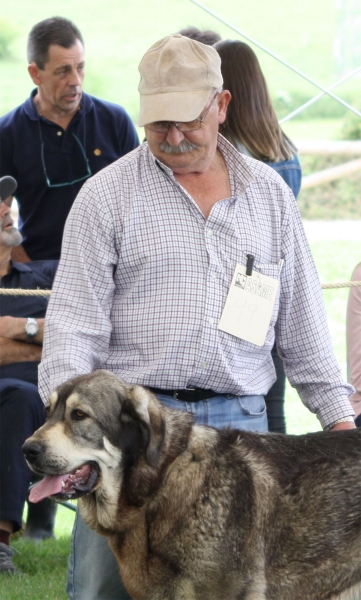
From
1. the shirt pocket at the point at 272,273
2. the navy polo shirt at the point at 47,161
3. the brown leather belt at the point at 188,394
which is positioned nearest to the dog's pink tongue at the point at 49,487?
the brown leather belt at the point at 188,394

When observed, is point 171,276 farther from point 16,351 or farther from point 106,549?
point 16,351

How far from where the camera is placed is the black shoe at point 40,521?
539cm

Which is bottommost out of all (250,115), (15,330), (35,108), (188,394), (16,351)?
(16,351)

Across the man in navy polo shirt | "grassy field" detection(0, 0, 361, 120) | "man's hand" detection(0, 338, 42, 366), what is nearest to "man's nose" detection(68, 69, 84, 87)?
the man in navy polo shirt

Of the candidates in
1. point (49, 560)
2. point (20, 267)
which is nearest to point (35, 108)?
point (20, 267)

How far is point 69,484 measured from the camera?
287cm

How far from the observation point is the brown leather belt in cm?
329

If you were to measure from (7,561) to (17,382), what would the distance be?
3.10 ft

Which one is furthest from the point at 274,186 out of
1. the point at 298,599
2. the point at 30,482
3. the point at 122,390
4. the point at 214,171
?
the point at 30,482

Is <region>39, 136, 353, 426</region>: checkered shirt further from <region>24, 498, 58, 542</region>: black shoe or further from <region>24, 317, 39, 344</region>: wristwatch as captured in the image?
<region>24, 498, 58, 542</region>: black shoe

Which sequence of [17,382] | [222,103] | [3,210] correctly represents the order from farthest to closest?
1. [3,210]
2. [17,382]
3. [222,103]

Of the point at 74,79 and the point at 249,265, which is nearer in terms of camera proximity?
the point at 249,265

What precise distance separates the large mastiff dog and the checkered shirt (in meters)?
0.26

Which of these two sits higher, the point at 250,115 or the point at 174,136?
the point at 174,136
